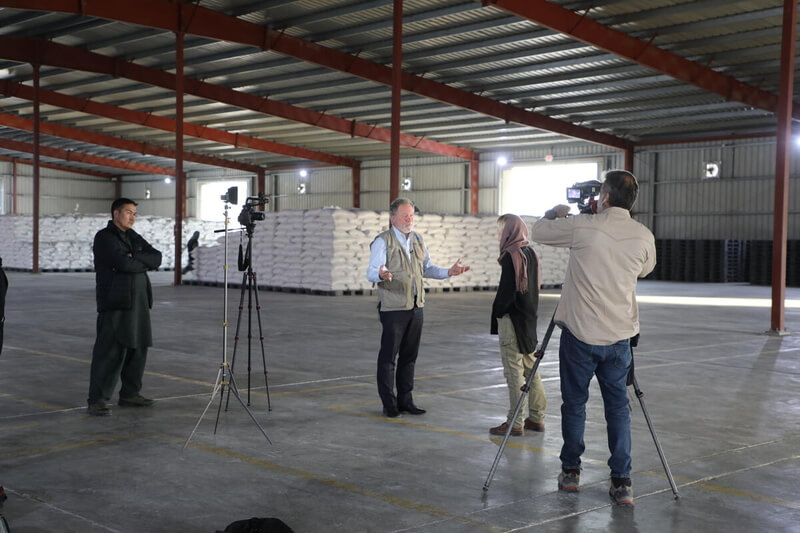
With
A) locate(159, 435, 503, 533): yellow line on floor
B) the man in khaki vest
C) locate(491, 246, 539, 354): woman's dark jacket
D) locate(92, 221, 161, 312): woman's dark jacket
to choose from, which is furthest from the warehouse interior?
locate(92, 221, 161, 312): woman's dark jacket

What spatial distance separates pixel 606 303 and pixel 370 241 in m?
16.0

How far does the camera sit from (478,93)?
25625 millimetres

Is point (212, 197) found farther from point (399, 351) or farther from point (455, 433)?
point (455, 433)

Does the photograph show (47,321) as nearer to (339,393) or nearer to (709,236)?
(339,393)

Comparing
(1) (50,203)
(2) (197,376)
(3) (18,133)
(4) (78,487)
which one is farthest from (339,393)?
(1) (50,203)

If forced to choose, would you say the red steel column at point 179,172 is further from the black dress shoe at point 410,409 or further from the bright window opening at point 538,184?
the black dress shoe at point 410,409

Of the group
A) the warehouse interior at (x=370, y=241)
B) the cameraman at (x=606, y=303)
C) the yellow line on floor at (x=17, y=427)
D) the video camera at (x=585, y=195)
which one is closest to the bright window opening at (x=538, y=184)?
the warehouse interior at (x=370, y=241)

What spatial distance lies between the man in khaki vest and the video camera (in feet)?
4.13

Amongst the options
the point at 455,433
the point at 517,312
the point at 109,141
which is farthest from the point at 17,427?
the point at 109,141

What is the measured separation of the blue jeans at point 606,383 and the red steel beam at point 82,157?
38666mm

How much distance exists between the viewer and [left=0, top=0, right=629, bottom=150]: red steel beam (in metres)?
17.9

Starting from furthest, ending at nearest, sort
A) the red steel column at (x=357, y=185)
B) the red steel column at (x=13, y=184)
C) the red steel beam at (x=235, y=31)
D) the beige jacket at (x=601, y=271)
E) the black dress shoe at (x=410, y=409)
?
the red steel column at (x=13, y=184) < the red steel column at (x=357, y=185) < the red steel beam at (x=235, y=31) < the black dress shoe at (x=410, y=409) < the beige jacket at (x=601, y=271)

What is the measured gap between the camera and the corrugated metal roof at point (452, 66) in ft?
60.8

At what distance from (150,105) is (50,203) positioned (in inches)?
809
